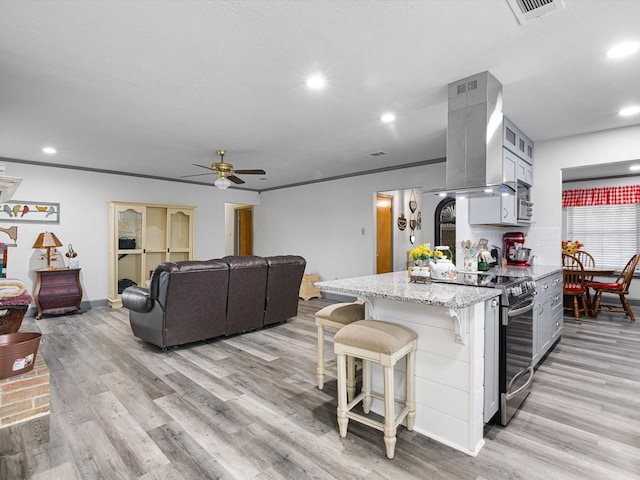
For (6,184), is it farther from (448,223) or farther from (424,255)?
(448,223)

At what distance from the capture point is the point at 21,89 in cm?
270

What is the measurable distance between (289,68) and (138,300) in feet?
9.44

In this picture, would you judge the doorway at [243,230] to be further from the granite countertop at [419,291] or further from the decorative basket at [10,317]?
the granite countertop at [419,291]

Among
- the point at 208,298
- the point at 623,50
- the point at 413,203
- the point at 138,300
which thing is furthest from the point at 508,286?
the point at 413,203

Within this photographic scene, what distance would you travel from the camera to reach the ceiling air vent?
1.72m

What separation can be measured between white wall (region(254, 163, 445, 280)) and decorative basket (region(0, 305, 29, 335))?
15.4 ft

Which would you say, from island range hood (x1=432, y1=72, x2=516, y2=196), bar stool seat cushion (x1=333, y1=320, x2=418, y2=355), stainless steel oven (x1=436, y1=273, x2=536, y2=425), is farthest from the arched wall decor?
bar stool seat cushion (x1=333, y1=320, x2=418, y2=355)

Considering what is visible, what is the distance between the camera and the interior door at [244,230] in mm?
8953

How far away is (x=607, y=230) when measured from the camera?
6.16 meters

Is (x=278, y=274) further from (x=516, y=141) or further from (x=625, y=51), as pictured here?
(x=625, y=51)

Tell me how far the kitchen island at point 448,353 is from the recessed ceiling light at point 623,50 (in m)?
1.79

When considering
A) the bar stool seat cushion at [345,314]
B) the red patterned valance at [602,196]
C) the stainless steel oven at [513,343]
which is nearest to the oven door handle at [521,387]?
the stainless steel oven at [513,343]

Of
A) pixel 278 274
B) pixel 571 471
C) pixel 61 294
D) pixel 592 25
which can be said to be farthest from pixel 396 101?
pixel 61 294

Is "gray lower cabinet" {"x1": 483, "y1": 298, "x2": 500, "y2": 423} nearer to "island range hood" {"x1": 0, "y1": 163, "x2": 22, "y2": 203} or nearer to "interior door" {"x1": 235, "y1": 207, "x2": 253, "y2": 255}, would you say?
"island range hood" {"x1": 0, "y1": 163, "x2": 22, "y2": 203}
